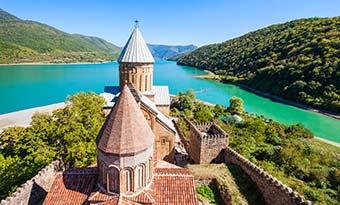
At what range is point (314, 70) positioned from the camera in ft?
169

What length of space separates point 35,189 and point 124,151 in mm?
6668

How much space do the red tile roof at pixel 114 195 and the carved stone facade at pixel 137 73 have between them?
35.6 feet

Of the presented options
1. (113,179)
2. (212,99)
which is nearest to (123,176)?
(113,179)

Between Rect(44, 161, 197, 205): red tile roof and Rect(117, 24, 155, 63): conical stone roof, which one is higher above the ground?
Rect(117, 24, 155, 63): conical stone roof

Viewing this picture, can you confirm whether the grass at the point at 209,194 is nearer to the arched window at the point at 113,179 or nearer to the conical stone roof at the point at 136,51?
the arched window at the point at 113,179

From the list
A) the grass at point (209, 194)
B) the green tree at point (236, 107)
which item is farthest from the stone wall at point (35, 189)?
the green tree at point (236, 107)

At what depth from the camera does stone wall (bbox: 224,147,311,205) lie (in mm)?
11133

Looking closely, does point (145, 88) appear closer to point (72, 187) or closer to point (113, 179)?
point (72, 187)

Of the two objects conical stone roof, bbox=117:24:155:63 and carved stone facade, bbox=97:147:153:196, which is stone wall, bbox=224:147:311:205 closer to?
carved stone facade, bbox=97:147:153:196

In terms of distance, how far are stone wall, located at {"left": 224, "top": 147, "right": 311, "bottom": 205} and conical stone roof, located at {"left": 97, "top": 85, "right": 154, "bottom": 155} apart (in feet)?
20.6

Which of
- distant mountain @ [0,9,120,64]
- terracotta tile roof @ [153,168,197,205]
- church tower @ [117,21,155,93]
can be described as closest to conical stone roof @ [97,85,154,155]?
terracotta tile roof @ [153,168,197,205]

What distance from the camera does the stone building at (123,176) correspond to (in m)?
9.47

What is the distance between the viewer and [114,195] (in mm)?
9711

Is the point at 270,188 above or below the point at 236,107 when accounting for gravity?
above
